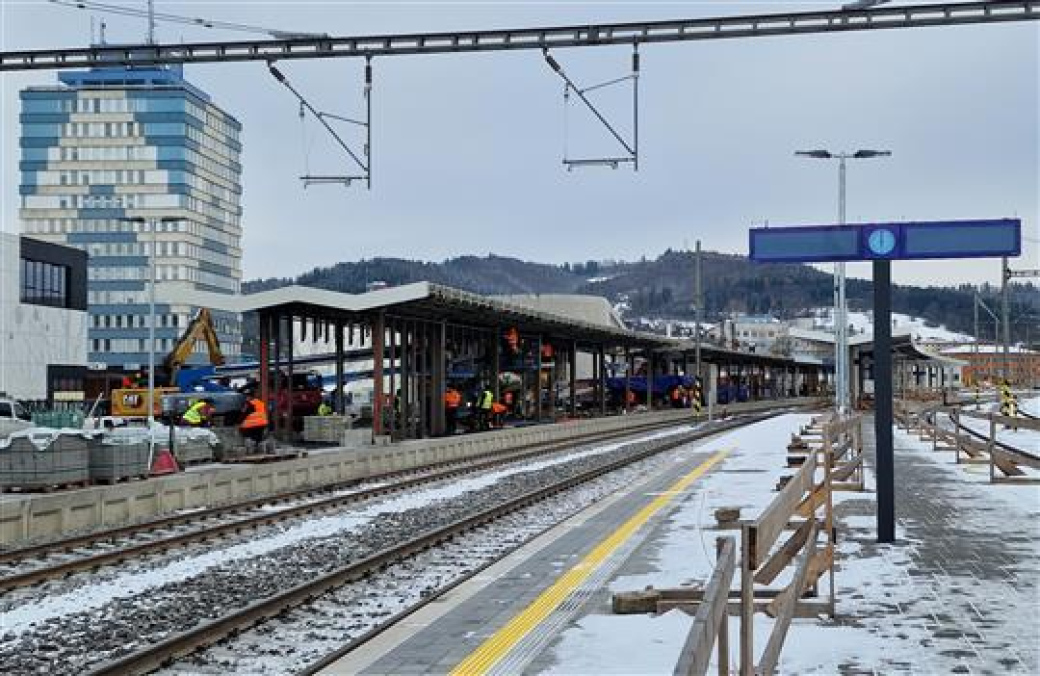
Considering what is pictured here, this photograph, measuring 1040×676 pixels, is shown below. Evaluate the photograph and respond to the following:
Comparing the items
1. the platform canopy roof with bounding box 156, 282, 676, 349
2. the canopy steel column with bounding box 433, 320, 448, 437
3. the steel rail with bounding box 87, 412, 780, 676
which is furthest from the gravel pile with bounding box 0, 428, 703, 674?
the canopy steel column with bounding box 433, 320, 448, 437

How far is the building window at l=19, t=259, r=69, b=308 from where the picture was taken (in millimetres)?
68062

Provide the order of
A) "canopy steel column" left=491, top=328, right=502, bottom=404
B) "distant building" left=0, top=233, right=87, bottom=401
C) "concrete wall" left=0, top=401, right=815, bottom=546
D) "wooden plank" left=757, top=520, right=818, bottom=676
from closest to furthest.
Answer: "wooden plank" left=757, top=520, right=818, bottom=676 < "concrete wall" left=0, top=401, right=815, bottom=546 < "canopy steel column" left=491, top=328, right=502, bottom=404 < "distant building" left=0, top=233, right=87, bottom=401

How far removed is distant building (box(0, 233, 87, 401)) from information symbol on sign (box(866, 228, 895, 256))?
59112 mm

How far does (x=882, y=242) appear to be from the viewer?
12.6 meters

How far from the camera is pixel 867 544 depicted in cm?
1293

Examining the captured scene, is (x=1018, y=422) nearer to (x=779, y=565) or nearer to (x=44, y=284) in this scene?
(x=779, y=565)

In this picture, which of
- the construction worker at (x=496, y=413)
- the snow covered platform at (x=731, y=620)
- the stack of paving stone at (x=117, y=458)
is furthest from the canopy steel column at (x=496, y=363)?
the snow covered platform at (x=731, y=620)

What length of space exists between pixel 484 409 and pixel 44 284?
113 ft

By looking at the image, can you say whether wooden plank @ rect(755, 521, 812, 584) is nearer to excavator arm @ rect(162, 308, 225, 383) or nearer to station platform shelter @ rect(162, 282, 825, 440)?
station platform shelter @ rect(162, 282, 825, 440)

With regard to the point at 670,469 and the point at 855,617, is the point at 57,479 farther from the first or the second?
the point at 855,617

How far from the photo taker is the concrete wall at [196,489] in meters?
17.5

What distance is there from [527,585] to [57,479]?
582 inches

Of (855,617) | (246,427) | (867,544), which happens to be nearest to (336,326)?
(246,427)

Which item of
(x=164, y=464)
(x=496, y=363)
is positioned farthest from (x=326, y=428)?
(x=164, y=464)
